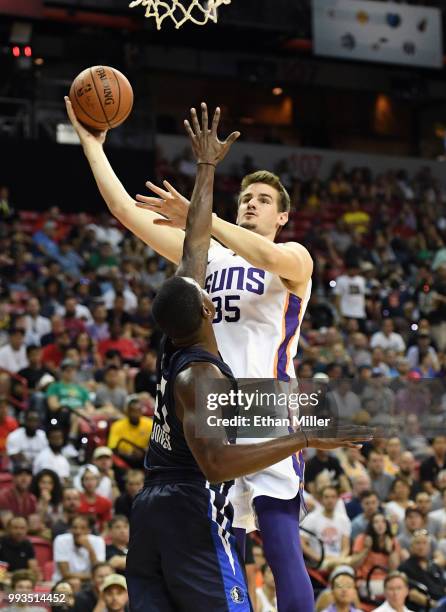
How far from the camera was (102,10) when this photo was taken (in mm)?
21625

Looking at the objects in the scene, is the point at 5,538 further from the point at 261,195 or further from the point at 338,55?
the point at 338,55

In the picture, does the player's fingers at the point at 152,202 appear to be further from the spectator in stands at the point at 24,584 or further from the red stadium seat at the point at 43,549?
the red stadium seat at the point at 43,549

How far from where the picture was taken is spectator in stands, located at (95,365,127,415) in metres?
12.7

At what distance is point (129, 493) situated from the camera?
34.3 feet

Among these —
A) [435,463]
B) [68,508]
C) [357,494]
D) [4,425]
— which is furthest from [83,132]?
[435,463]

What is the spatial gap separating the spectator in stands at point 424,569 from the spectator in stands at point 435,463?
7.12 feet

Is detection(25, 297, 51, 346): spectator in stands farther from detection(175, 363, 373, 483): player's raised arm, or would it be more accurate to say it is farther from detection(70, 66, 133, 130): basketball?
detection(175, 363, 373, 483): player's raised arm

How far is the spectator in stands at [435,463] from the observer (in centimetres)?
1255

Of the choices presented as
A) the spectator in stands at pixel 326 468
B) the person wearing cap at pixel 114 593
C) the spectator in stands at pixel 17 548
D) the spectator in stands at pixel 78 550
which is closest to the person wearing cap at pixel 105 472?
the spectator in stands at pixel 78 550

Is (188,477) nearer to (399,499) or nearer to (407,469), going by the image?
(399,499)

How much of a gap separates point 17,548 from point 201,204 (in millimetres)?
5620

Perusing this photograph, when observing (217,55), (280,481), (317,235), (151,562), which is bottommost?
(151,562)

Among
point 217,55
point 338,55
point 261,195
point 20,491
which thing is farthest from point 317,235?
point 261,195

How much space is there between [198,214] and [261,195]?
93 centimetres
